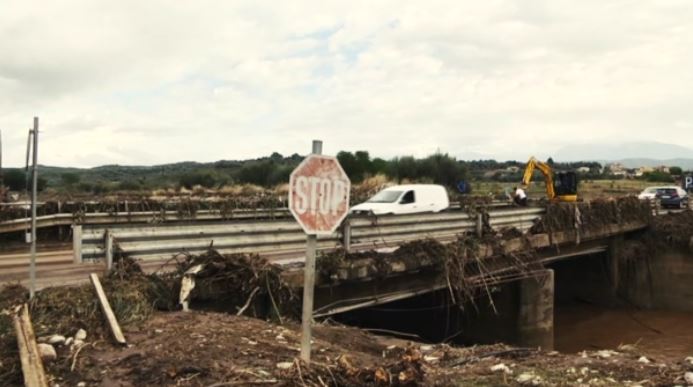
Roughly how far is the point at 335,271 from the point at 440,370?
14.6 feet

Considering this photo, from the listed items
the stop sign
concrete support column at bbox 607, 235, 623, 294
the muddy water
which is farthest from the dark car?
the stop sign

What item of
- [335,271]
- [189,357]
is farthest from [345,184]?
[335,271]

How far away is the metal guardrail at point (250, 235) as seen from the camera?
27.4 feet

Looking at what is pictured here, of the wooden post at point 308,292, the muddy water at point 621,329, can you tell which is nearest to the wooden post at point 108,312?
the wooden post at point 308,292

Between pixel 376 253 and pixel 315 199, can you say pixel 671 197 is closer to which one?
pixel 376 253

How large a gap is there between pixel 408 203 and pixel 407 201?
118mm

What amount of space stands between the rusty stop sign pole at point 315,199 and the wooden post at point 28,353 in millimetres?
2184

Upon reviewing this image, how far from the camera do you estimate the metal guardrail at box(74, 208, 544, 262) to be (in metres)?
8.35

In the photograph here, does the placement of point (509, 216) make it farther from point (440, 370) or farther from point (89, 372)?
point (89, 372)

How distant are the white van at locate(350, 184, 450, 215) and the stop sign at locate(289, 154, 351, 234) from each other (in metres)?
14.0

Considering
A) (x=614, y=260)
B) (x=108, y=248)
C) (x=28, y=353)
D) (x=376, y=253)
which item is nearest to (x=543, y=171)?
(x=614, y=260)

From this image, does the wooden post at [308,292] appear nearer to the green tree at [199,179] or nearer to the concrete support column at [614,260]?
the concrete support column at [614,260]

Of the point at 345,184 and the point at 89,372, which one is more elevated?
the point at 345,184

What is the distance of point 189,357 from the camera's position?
5.69m
